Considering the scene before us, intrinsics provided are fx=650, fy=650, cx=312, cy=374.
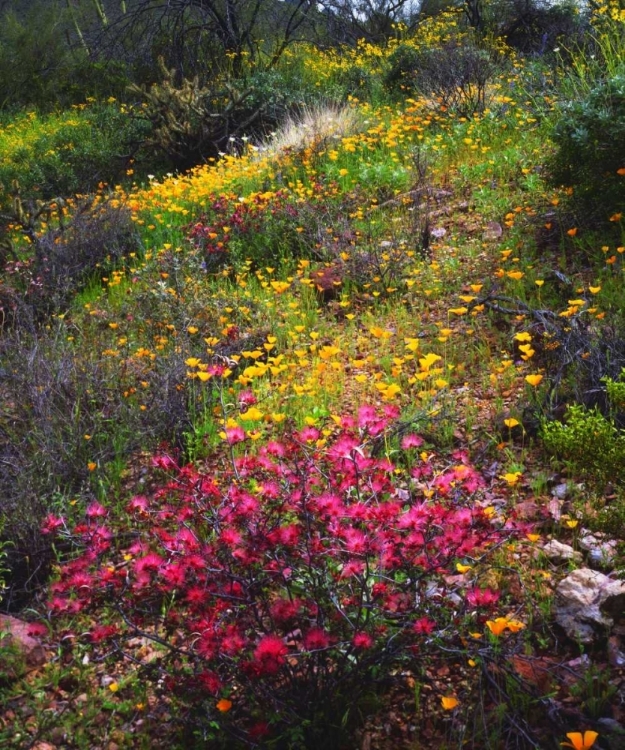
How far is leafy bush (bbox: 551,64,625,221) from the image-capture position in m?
4.89

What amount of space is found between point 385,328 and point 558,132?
87.5 inches

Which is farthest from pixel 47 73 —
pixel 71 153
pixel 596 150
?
pixel 596 150

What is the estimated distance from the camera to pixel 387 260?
5.54 m

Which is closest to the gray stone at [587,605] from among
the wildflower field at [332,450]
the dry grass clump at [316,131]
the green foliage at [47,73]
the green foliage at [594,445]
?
the wildflower field at [332,450]

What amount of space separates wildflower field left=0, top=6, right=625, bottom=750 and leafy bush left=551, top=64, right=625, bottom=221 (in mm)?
27

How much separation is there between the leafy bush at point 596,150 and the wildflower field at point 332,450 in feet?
0.09

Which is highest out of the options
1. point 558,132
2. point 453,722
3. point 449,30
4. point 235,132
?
point 449,30

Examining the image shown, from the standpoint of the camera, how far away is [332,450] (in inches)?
91.0

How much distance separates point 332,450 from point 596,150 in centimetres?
385

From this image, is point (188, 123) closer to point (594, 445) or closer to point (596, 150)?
point (596, 150)

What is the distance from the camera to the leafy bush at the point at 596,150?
4.89m

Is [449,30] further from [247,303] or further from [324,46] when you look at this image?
[247,303]

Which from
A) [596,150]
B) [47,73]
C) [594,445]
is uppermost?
[47,73]

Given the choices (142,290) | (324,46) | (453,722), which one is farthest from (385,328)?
(324,46)
